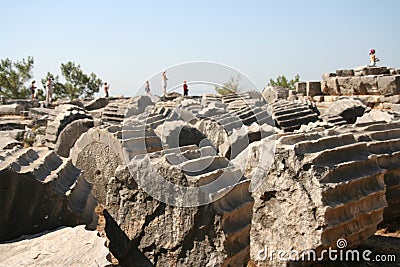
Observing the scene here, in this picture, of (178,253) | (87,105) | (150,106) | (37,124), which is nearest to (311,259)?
(178,253)

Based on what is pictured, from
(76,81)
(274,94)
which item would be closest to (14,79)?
(76,81)

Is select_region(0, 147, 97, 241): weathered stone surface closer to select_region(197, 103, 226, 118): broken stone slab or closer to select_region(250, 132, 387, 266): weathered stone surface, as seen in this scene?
select_region(250, 132, 387, 266): weathered stone surface

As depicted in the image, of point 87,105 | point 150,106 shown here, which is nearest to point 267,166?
point 150,106

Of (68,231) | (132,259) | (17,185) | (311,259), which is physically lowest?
(311,259)

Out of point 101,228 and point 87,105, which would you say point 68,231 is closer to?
point 101,228

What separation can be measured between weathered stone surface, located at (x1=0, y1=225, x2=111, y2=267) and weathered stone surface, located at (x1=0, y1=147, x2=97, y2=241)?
20 cm

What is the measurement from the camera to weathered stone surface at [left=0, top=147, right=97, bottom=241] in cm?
335

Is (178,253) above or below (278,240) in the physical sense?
above

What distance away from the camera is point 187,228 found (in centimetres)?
284

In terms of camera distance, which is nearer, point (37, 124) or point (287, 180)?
point (287, 180)

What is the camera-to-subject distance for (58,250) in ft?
9.36

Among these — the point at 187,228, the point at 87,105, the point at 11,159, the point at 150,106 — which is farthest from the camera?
the point at 87,105

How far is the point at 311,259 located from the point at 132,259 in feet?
4.41

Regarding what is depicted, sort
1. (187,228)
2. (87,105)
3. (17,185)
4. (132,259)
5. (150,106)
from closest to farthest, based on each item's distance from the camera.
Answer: (187,228), (132,259), (17,185), (150,106), (87,105)
